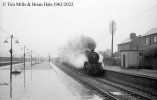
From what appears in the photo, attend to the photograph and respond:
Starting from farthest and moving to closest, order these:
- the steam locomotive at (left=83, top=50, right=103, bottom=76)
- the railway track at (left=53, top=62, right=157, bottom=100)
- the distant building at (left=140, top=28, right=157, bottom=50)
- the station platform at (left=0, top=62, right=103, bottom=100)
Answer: the distant building at (left=140, top=28, right=157, bottom=50), the steam locomotive at (left=83, top=50, right=103, bottom=76), the railway track at (left=53, top=62, right=157, bottom=100), the station platform at (left=0, top=62, right=103, bottom=100)

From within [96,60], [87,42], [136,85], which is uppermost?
[87,42]

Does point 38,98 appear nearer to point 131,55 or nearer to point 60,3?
point 60,3

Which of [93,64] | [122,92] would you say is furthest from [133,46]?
[122,92]

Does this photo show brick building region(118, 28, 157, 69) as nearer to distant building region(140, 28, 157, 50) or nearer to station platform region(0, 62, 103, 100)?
distant building region(140, 28, 157, 50)

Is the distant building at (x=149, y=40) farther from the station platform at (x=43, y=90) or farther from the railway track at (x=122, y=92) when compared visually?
the railway track at (x=122, y=92)

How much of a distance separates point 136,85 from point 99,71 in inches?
427

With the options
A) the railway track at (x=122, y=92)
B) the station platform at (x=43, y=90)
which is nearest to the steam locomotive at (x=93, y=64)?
the station platform at (x=43, y=90)

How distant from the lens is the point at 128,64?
130 feet

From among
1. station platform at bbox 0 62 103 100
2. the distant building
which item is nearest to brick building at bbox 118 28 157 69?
the distant building

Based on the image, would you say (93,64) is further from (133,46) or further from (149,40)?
(133,46)

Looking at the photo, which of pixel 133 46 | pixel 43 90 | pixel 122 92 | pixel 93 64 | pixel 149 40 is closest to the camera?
pixel 122 92

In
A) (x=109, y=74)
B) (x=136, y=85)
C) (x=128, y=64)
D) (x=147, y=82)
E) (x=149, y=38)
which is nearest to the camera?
(x=147, y=82)

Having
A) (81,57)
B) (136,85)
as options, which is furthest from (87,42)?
(136,85)

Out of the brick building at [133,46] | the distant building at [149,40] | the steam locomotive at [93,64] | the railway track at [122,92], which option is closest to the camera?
the railway track at [122,92]
